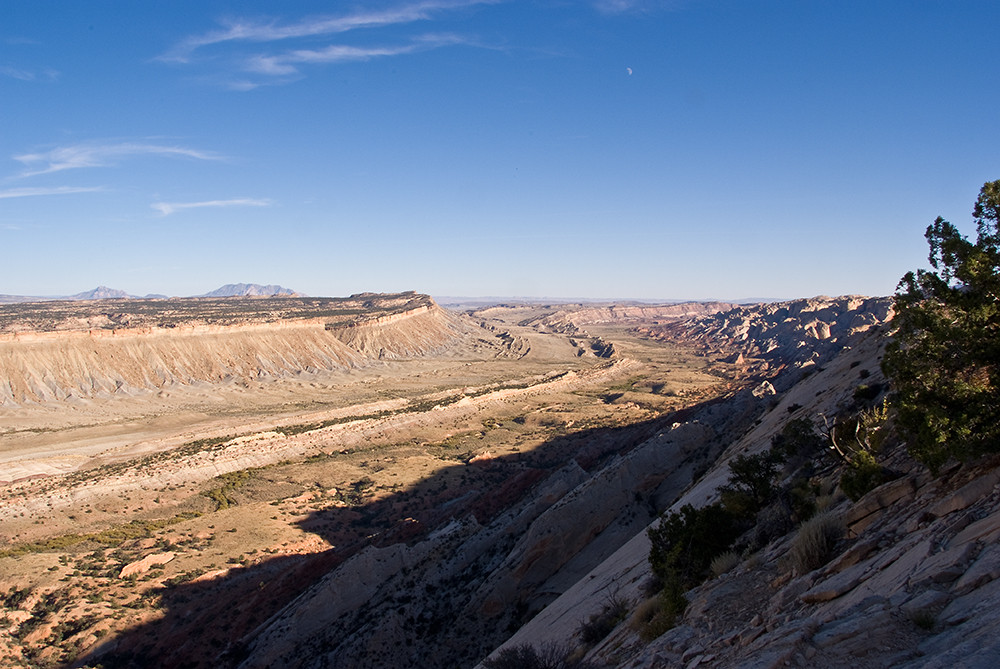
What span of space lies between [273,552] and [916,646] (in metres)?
34.0

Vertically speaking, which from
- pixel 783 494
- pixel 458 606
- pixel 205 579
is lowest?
pixel 205 579

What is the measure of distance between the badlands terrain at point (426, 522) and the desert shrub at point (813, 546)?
16 centimetres

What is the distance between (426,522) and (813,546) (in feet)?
92.9

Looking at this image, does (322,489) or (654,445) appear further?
(322,489)

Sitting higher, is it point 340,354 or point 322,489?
point 340,354

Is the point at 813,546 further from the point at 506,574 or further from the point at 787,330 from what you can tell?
the point at 787,330

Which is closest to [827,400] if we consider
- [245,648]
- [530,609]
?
[530,609]

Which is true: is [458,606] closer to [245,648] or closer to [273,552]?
[245,648]

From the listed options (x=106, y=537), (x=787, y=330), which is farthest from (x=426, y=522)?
(x=787, y=330)

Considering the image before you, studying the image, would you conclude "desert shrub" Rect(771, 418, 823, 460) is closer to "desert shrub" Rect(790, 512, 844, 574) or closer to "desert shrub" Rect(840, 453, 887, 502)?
"desert shrub" Rect(840, 453, 887, 502)

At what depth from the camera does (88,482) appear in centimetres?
4341

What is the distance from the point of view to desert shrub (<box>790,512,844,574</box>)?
8672mm

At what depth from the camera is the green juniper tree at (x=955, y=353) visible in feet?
28.9

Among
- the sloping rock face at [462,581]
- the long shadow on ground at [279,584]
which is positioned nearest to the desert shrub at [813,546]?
the sloping rock face at [462,581]
